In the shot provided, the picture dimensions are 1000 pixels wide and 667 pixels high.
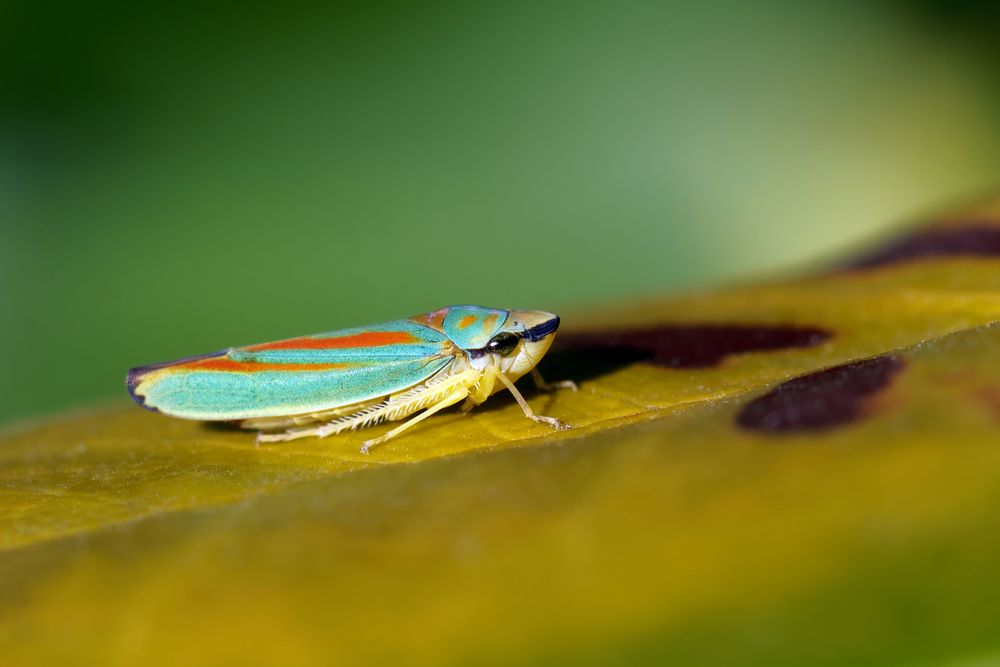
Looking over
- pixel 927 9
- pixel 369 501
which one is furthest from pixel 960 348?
pixel 927 9

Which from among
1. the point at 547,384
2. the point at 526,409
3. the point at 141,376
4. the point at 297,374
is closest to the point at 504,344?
the point at 547,384

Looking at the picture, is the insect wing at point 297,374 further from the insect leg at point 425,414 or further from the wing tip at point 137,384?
the insect leg at point 425,414

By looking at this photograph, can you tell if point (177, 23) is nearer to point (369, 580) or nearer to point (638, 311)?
point (638, 311)

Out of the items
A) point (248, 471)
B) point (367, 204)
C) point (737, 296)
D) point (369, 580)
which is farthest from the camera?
point (367, 204)

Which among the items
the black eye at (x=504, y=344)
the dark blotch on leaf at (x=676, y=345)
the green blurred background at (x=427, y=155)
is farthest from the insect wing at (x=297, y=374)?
the green blurred background at (x=427, y=155)

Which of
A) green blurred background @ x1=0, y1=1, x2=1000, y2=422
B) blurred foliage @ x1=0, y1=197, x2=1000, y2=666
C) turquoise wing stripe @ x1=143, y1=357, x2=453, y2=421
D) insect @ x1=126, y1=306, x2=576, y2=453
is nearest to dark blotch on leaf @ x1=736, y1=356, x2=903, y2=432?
blurred foliage @ x1=0, y1=197, x2=1000, y2=666
